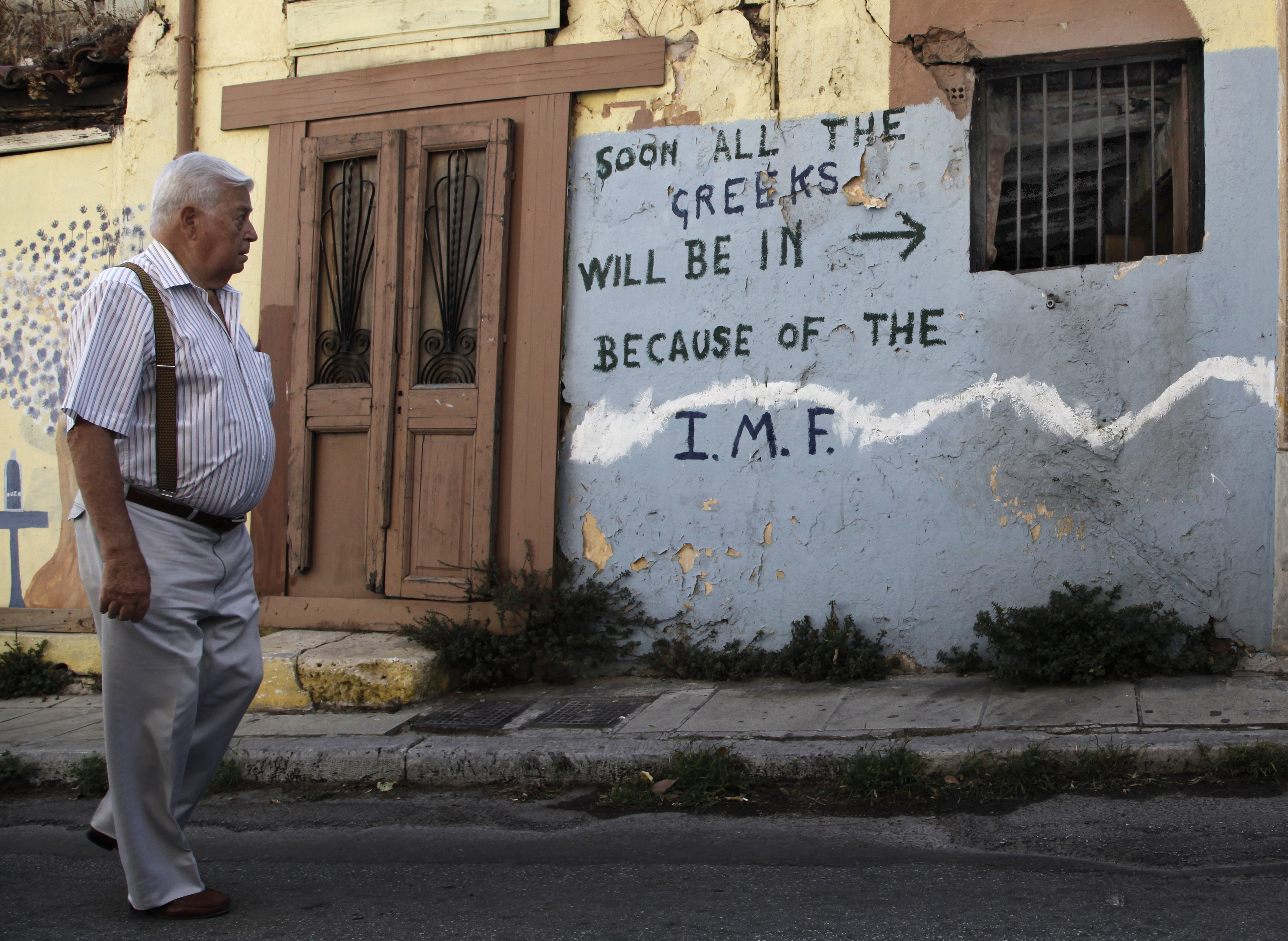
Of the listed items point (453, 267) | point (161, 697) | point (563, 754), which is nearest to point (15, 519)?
point (453, 267)

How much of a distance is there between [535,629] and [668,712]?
0.95 m

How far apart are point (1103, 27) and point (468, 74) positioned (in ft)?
10.4

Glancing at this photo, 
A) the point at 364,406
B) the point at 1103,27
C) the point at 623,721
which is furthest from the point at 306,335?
the point at 1103,27

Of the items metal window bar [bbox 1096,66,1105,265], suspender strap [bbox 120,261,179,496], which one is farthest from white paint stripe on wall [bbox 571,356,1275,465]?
suspender strap [bbox 120,261,179,496]

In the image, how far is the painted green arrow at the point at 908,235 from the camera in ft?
16.5

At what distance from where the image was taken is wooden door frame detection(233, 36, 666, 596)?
5.48 metres

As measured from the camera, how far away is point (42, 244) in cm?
649

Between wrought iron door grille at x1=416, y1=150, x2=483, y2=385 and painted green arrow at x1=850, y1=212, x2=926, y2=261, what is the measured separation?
209 cm

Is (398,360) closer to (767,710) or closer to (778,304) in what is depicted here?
(778,304)

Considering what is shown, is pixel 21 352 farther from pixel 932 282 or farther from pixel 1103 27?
pixel 1103 27

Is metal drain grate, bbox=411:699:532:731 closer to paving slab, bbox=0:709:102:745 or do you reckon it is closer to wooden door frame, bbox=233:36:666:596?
wooden door frame, bbox=233:36:666:596

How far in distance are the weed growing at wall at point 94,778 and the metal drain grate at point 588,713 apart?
166 cm

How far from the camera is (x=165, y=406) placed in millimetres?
2656

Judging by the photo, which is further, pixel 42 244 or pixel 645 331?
pixel 42 244
